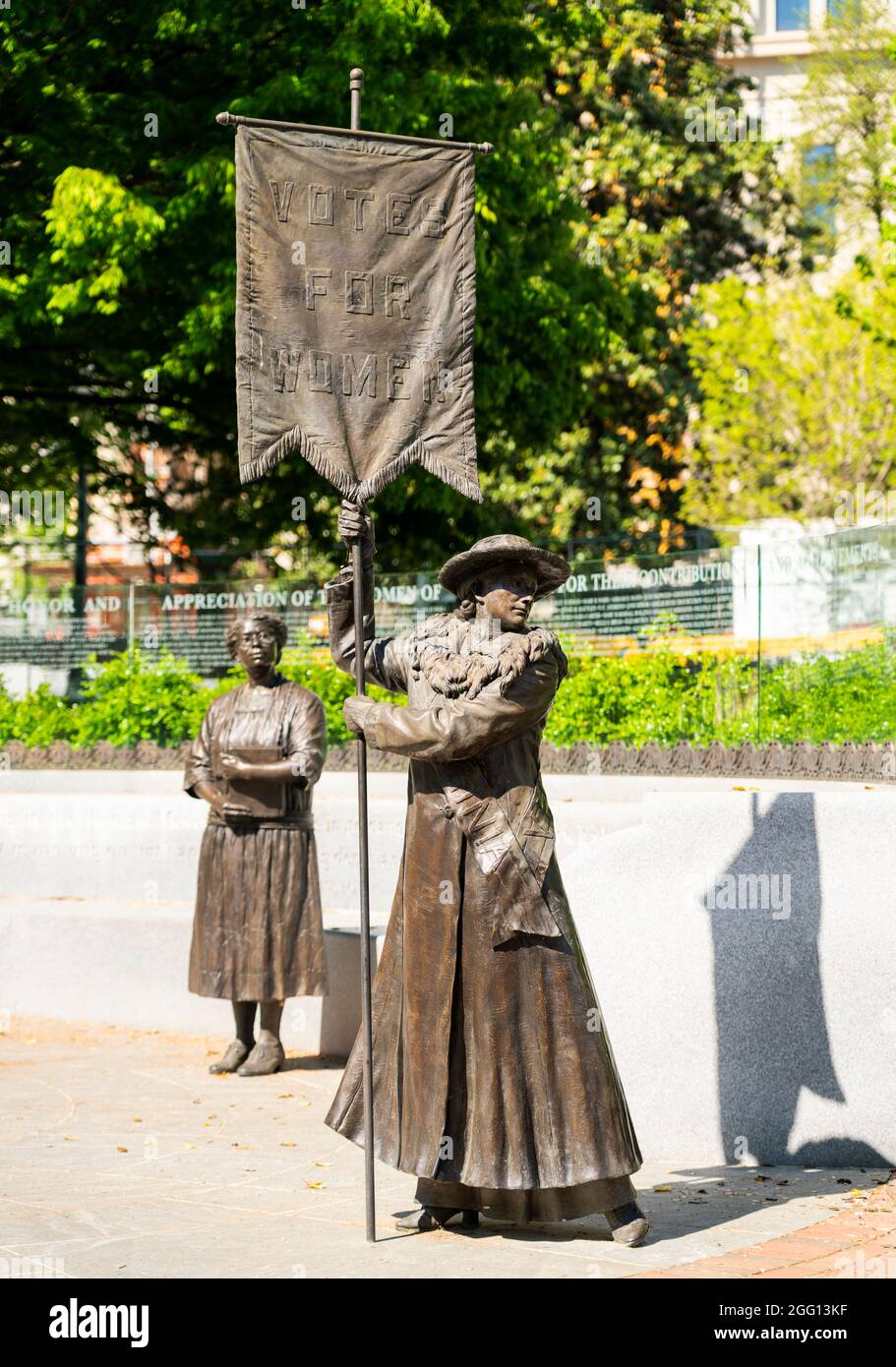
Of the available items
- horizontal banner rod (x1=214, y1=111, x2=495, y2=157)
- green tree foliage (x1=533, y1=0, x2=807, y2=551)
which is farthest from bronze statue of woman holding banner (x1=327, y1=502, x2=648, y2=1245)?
green tree foliage (x1=533, y1=0, x2=807, y2=551)

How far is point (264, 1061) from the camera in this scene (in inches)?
396

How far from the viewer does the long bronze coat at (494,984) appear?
19.9 ft

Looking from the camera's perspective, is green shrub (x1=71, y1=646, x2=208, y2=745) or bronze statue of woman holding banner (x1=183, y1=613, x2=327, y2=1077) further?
green shrub (x1=71, y1=646, x2=208, y2=745)

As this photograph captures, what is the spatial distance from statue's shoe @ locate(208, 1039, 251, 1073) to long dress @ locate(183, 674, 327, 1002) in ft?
1.03

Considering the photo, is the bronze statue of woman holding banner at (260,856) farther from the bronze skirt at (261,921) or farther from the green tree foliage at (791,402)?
the green tree foliage at (791,402)

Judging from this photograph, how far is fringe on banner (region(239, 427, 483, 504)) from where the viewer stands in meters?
6.55

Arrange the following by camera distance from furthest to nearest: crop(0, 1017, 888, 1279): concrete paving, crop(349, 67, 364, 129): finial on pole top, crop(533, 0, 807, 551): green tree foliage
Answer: crop(533, 0, 807, 551): green tree foliage
crop(349, 67, 364, 129): finial on pole top
crop(0, 1017, 888, 1279): concrete paving

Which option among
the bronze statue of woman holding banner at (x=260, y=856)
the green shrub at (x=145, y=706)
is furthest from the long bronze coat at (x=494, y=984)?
the green shrub at (x=145, y=706)

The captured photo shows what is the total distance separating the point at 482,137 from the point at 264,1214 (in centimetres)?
1456

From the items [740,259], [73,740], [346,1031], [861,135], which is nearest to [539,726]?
[346,1031]

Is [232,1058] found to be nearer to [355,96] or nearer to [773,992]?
[773,992]

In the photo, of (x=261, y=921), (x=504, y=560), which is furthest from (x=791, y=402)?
(x=504, y=560)

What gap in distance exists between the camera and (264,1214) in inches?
267

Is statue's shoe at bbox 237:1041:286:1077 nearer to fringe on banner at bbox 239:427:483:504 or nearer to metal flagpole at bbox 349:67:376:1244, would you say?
metal flagpole at bbox 349:67:376:1244
